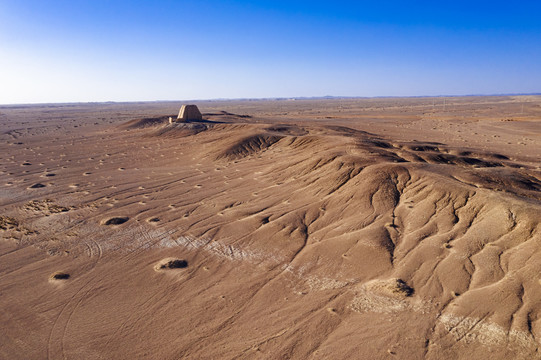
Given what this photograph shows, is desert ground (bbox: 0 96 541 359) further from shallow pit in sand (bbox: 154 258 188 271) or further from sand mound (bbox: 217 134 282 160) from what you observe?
sand mound (bbox: 217 134 282 160)

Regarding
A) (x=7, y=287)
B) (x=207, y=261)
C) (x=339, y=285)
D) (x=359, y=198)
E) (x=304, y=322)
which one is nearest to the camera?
(x=304, y=322)

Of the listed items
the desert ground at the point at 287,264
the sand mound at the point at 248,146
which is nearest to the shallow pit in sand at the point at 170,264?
the desert ground at the point at 287,264

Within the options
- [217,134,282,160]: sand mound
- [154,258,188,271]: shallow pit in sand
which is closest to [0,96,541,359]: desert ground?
[154,258,188,271]: shallow pit in sand

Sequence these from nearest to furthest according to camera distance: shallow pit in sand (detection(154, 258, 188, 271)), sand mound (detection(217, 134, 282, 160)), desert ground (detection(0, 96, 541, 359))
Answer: desert ground (detection(0, 96, 541, 359))
shallow pit in sand (detection(154, 258, 188, 271))
sand mound (detection(217, 134, 282, 160))

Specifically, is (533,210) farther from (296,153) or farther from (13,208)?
(13,208)

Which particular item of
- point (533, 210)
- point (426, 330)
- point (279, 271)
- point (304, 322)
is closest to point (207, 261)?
point (279, 271)

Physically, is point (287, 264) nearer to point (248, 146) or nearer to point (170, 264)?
point (170, 264)

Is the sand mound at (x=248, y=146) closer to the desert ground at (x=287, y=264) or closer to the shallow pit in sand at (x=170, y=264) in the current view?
the desert ground at (x=287, y=264)

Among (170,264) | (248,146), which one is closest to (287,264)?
(170,264)
